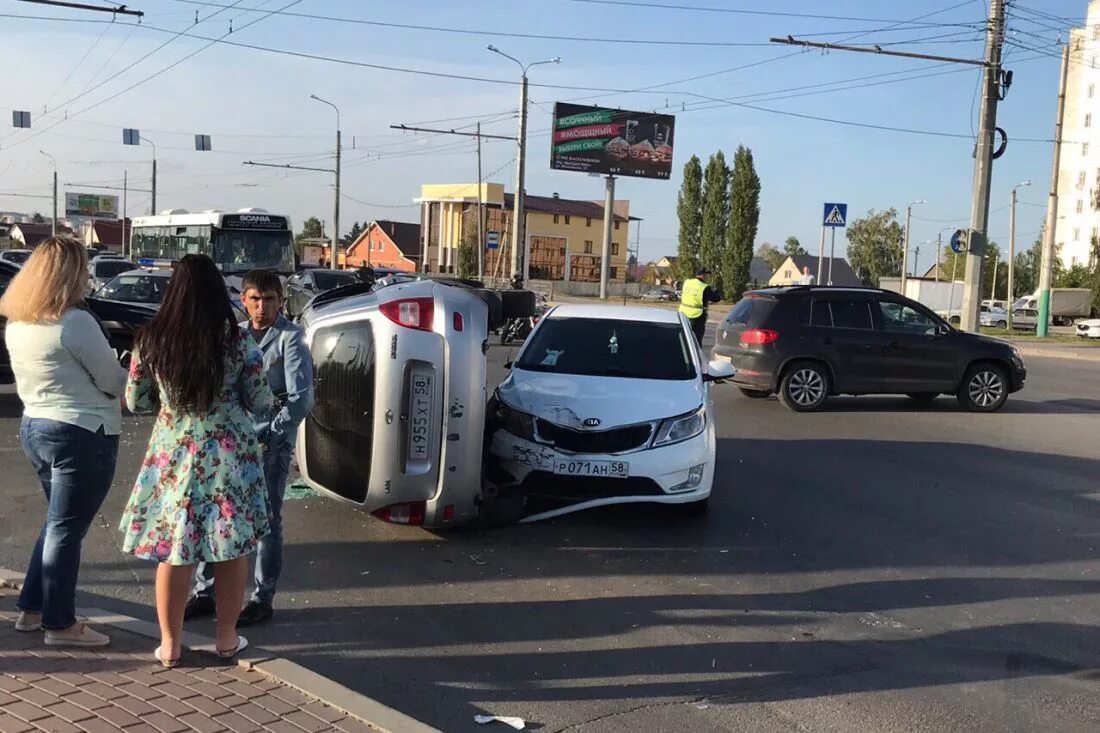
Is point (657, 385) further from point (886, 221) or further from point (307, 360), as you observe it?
point (886, 221)

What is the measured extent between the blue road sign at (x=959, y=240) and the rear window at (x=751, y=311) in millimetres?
11878

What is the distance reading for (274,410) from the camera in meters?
4.93

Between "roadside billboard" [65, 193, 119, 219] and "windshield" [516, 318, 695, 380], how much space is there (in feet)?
380

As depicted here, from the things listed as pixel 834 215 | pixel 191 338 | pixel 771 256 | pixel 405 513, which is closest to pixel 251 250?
pixel 834 215

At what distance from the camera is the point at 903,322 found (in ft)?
45.9

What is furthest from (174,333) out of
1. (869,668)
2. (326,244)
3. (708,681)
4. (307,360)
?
(326,244)

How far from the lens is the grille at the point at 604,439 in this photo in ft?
22.9

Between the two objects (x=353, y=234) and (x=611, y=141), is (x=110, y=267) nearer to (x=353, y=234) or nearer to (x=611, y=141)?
(x=611, y=141)

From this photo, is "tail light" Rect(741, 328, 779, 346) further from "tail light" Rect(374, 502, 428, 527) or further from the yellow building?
the yellow building

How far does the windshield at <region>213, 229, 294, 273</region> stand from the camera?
2905cm

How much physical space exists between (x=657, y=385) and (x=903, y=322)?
7.62m

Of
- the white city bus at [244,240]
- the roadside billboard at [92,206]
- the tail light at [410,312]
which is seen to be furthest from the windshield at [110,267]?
the roadside billboard at [92,206]

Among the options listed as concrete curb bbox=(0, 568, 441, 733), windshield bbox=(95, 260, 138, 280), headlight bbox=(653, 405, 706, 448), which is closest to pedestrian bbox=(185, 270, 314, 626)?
concrete curb bbox=(0, 568, 441, 733)

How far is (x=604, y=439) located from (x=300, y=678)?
3.30 m
